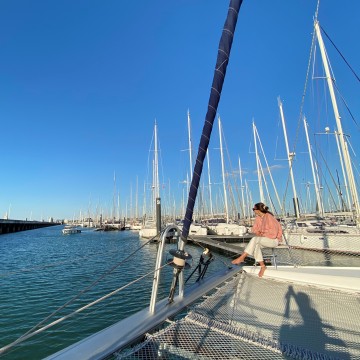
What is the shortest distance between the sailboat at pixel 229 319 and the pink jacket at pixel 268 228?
94 cm

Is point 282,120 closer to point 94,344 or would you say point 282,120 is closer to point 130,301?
point 130,301

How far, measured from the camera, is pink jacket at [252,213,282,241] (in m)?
5.74

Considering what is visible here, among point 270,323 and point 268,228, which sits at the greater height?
point 268,228

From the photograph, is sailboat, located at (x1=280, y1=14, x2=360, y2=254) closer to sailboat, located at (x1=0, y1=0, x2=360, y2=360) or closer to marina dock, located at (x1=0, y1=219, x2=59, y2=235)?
sailboat, located at (x1=0, y1=0, x2=360, y2=360)

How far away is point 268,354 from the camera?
8.54 ft

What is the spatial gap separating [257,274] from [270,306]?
59.1 inches

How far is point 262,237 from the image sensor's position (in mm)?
5746

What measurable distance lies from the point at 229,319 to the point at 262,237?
254 centimetres

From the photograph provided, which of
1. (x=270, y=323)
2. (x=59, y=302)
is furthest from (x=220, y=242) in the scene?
(x=59, y=302)

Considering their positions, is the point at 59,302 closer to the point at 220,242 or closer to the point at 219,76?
the point at 220,242

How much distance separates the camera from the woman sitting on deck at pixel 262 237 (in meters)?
5.63

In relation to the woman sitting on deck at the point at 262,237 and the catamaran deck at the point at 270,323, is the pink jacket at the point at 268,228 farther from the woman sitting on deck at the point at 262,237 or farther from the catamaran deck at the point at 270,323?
the catamaran deck at the point at 270,323

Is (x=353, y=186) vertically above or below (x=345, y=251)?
above

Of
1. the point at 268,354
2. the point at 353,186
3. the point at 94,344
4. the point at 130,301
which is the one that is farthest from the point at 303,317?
the point at 353,186
